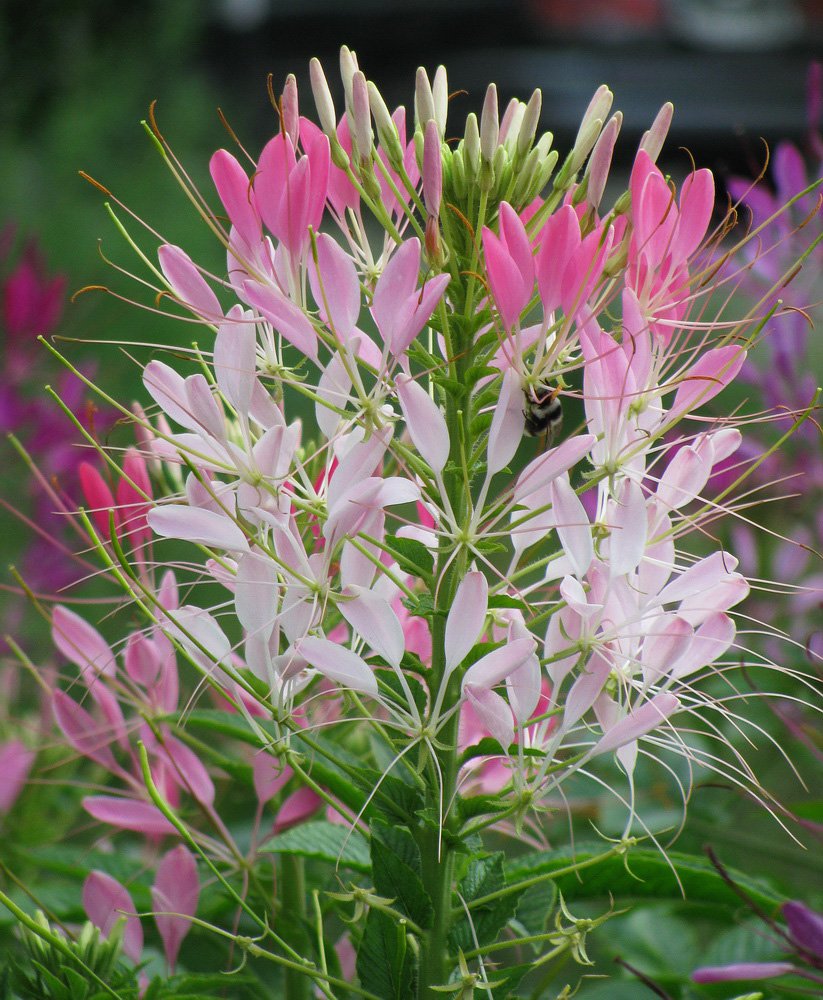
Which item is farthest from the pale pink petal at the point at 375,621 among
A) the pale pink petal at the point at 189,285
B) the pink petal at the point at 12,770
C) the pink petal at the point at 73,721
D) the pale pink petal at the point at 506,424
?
the pink petal at the point at 12,770

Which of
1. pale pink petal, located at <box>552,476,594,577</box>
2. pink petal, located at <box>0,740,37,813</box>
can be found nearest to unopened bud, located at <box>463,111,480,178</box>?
pale pink petal, located at <box>552,476,594,577</box>

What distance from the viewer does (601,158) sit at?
0.66m

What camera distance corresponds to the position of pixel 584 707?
66cm

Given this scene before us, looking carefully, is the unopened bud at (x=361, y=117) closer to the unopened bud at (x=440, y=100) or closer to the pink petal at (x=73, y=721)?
the unopened bud at (x=440, y=100)

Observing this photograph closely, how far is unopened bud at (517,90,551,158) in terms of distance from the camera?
70 centimetres

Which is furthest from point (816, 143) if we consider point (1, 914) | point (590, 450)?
point (1, 914)

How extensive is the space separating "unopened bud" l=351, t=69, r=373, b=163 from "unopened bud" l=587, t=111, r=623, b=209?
0.15 m

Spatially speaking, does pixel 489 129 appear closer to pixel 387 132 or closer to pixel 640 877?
pixel 387 132

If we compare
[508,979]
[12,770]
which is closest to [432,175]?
[508,979]

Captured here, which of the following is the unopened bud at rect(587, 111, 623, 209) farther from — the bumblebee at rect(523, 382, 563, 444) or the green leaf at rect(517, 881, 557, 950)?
the green leaf at rect(517, 881, 557, 950)

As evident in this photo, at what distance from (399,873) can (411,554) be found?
0.20 m

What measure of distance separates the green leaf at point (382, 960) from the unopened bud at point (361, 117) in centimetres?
50

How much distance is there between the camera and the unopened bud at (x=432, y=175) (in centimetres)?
64

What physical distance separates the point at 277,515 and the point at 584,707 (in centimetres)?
23
